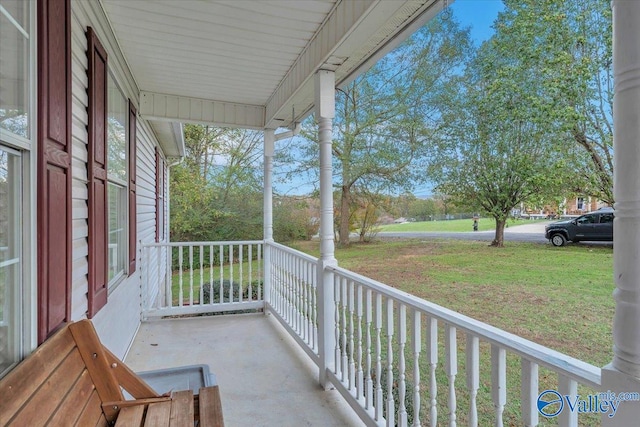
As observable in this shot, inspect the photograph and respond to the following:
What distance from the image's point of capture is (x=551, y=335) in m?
2.70

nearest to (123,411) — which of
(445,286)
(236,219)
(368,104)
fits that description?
(445,286)

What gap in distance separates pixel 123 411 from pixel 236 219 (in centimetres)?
1037

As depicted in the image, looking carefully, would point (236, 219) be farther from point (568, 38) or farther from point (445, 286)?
point (568, 38)

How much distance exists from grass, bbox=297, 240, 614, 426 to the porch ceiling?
7.16 ft

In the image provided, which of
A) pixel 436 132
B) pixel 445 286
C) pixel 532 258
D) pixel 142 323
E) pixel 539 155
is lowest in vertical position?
pixel 142 323

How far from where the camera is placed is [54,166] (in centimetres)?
150

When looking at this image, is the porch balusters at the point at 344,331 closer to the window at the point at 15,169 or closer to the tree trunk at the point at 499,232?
the window at the point at 15,169

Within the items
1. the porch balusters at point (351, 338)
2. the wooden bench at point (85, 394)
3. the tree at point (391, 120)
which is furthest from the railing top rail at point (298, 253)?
the tree at point (391, 120)

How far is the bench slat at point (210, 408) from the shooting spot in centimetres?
145

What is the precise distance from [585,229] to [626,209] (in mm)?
3453

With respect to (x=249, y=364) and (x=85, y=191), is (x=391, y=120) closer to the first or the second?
(x=249, y=364)

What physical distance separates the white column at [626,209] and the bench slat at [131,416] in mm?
1684

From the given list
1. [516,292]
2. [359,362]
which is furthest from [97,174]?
[516,292]

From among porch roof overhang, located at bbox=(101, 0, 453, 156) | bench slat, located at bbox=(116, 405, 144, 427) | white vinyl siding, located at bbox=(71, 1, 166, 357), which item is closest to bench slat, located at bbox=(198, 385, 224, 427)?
bench slat, located at bbox=(116, 405, 144, 427)
